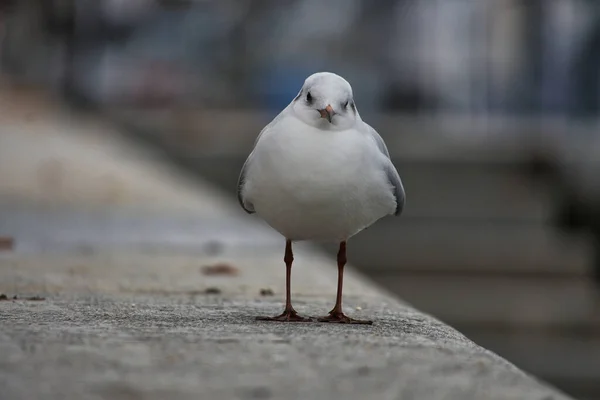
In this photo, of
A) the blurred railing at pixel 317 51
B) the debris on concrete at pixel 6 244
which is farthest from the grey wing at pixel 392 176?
the blurred railing at pixel 317 51

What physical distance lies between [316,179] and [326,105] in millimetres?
253

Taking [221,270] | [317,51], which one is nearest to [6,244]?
[221,270]

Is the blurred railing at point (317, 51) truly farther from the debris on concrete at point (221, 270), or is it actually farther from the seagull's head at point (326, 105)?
the seagull's head at point (326, 105)

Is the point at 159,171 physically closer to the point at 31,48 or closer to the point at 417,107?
the point at 417,107

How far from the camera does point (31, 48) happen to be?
31734 mm

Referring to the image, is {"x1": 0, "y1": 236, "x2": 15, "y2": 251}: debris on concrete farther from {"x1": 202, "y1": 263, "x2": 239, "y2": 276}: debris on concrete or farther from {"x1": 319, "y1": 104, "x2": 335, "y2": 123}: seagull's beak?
{"x1": 319, "y1": 104, "x2": 335, "y2": 123}: seagull's beak

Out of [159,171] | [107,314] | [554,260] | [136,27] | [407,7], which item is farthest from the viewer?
[136,27]

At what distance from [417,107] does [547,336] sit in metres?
17.1

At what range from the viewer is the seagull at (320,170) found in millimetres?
4324

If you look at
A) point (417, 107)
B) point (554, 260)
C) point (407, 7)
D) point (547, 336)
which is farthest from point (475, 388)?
point (407, 7)

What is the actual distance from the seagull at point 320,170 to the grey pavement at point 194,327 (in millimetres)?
360

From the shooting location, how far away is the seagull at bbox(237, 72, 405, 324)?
14.2 feet

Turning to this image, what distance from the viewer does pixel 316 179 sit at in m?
4.31

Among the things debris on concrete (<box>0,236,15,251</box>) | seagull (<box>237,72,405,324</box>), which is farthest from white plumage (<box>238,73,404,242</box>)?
debris on concrete (<box>0,236,15,251</box>)
